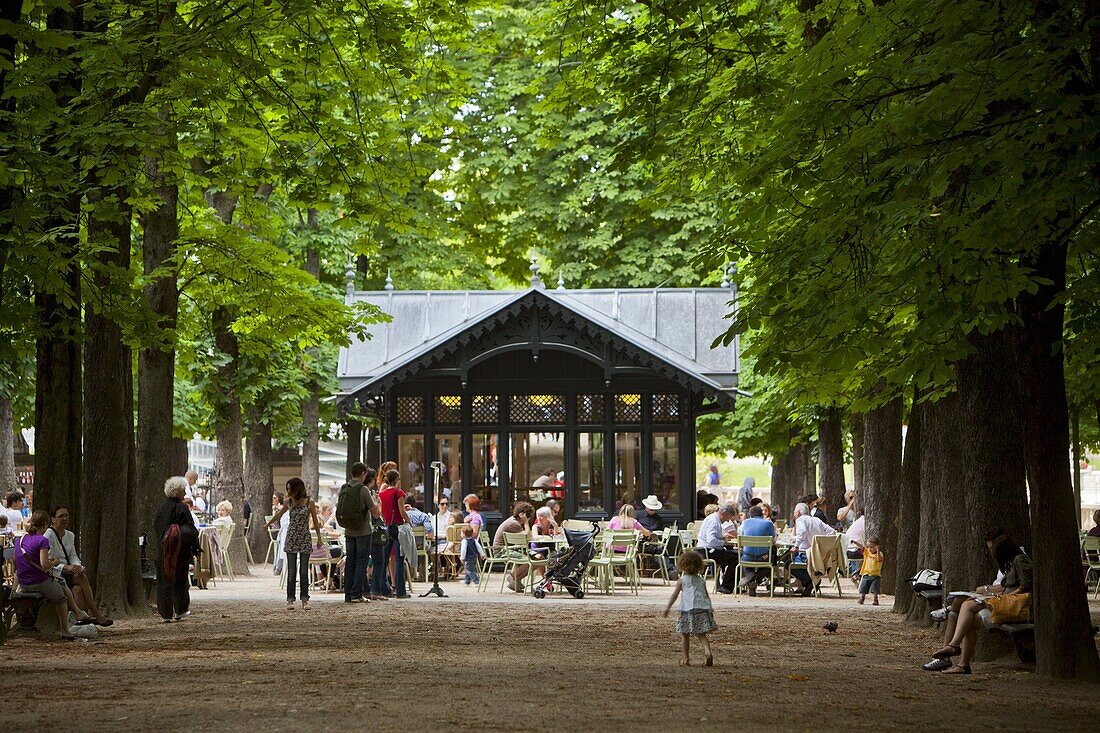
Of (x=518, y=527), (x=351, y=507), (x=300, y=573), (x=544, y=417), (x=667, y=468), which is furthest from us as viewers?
(x=544, y=417)

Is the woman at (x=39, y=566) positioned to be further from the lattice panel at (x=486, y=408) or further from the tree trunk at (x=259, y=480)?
the tree trunk at (x=259, y=480)

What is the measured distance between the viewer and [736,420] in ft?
130

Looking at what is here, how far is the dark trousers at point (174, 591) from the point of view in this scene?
54.8ft

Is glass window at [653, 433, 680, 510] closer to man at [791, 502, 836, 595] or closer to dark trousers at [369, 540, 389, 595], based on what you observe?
man at [791, 502, 836, 595]

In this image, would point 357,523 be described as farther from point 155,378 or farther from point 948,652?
point 948,652

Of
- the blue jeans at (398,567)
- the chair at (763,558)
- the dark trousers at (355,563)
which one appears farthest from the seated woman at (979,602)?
the chair at (763,558)

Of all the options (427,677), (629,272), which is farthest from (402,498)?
(629,272)

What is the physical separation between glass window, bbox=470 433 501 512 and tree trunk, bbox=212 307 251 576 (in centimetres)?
494

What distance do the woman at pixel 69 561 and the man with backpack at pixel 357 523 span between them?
4098mm

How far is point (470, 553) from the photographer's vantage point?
2614cm

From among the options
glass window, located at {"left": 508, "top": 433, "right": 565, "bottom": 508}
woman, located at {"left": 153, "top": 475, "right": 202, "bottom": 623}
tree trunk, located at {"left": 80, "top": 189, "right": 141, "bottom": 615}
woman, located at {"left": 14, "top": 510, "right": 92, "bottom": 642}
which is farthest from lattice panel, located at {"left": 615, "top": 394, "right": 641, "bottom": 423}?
woman, located at {"left": 14, "top": 510, "right": 92, "bottom": 642}

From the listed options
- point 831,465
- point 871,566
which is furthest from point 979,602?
point 831,465

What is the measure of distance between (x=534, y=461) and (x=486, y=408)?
1540 millimetres

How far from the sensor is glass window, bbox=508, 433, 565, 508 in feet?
101
